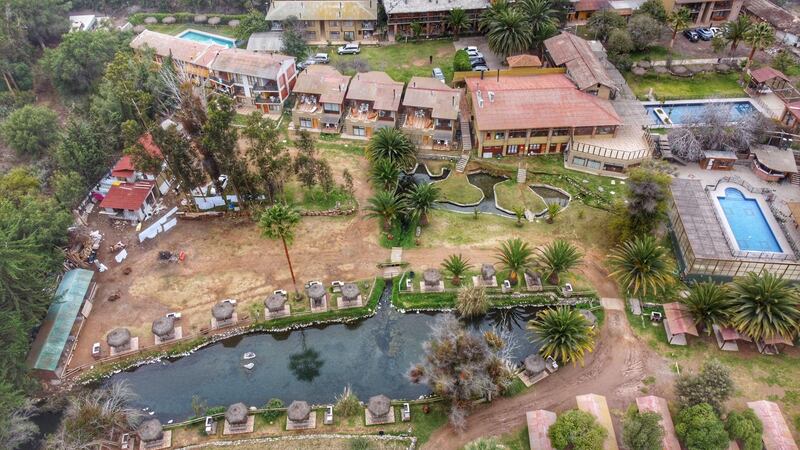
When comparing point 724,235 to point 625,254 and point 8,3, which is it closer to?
point 625,254

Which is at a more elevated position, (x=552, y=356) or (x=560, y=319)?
(x=560, y=319)

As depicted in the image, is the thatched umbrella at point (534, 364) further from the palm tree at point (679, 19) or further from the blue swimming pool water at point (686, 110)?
the palm tree at point (679, 19)

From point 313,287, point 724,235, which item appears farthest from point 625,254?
point 313,287

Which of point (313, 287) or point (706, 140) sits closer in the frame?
point (313, 287)

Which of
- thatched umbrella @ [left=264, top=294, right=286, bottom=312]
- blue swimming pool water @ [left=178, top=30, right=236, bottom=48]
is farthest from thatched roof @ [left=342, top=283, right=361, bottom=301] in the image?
blue swimming pool water @ [left=178, top=30, right=236, bottom=48]

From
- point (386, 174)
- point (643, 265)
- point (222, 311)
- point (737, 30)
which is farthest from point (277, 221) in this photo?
point (737, 30)

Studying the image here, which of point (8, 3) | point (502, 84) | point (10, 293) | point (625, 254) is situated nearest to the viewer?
point (10, 293)
